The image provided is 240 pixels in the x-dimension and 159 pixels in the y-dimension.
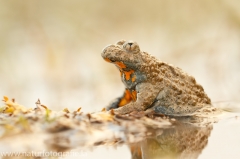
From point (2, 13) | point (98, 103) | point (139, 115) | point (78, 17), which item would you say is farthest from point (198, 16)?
point (139, 115)

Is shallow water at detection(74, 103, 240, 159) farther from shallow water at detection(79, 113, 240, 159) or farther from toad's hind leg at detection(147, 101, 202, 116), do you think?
toad's hind leg at detection(147, 101, 202, 116)

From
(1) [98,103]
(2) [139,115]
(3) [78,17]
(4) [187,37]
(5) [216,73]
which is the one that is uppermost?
(3) [78,17]

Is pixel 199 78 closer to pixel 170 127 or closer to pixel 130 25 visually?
pixel 130 25

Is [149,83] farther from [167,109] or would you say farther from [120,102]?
[120,102]

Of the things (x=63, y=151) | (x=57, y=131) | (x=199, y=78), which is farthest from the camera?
(x=199, y=78)

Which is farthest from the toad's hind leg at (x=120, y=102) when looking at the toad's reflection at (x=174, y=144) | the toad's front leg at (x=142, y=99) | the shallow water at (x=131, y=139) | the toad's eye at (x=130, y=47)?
the toad's reflection at (x=174, y=144)

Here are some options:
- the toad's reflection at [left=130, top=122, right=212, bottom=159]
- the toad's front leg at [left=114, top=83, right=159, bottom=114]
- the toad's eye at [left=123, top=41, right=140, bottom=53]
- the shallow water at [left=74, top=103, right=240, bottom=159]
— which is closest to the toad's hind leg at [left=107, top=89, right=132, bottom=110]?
the toad's front leg at [left=114, top=83, right=159, bottom=114]

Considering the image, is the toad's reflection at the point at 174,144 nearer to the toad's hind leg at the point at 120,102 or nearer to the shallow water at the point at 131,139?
the shallow water at the point at 131,139
